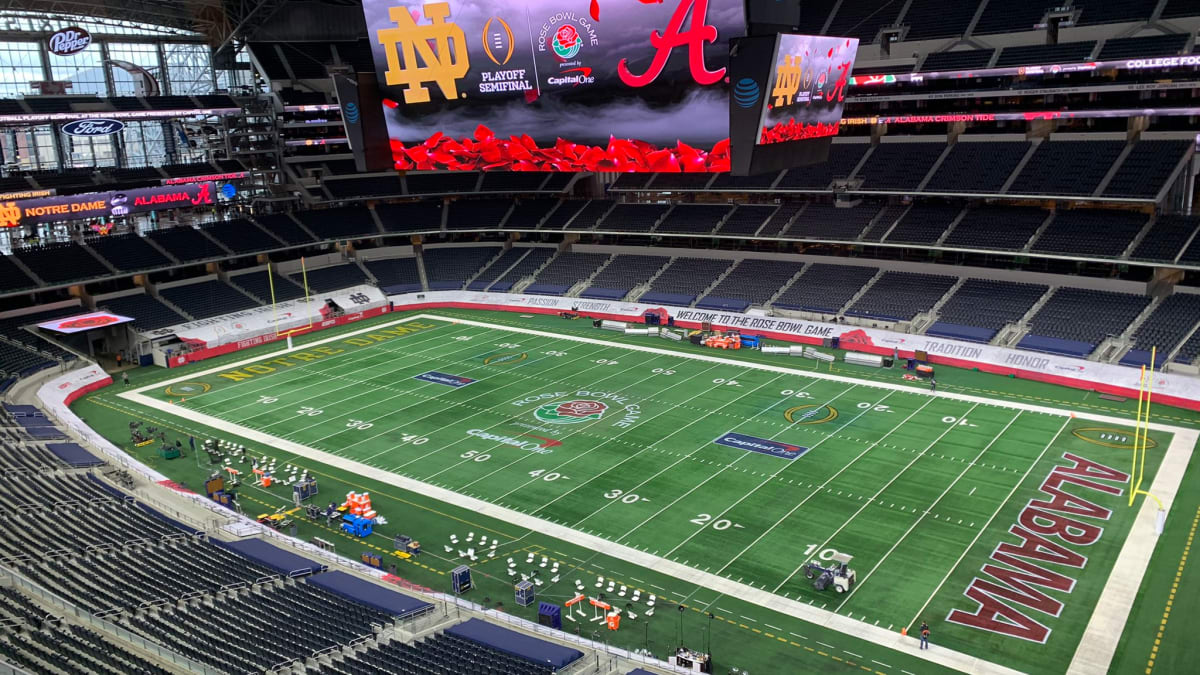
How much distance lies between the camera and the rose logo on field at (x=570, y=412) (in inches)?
1619

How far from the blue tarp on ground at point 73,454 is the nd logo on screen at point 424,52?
20772 mm

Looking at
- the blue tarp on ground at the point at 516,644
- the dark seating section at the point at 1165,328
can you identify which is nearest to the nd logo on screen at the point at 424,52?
the blue tarp on ground at the point at 516,644

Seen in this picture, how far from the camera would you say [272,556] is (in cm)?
2692

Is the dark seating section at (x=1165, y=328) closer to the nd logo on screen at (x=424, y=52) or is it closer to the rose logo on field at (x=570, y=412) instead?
the rose logo on field at (x=570, y=412)

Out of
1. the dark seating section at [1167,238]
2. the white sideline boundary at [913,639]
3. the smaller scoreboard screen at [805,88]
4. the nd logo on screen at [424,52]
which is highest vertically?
the nd logo on screen at [424,52]

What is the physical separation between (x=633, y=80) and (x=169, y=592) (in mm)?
25896

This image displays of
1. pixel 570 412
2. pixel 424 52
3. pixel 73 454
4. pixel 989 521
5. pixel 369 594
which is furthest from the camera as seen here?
pixel 424 52

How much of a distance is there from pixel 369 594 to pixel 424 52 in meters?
27.2

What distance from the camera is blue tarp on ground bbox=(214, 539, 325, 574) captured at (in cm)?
2605

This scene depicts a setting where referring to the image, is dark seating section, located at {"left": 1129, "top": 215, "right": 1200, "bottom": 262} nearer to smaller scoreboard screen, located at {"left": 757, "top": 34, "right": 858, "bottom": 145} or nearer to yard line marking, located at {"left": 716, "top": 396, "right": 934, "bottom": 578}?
yard line marking, located at {"left": 716, "top": 396, "right": 934, "bottom": 578}

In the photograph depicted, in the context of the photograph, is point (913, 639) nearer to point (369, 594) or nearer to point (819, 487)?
point (819, 487)

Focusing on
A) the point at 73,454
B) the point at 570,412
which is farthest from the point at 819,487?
the point at 73,454

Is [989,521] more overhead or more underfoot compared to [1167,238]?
more underfoot

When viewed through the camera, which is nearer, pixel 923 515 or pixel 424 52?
pixel 923 515
